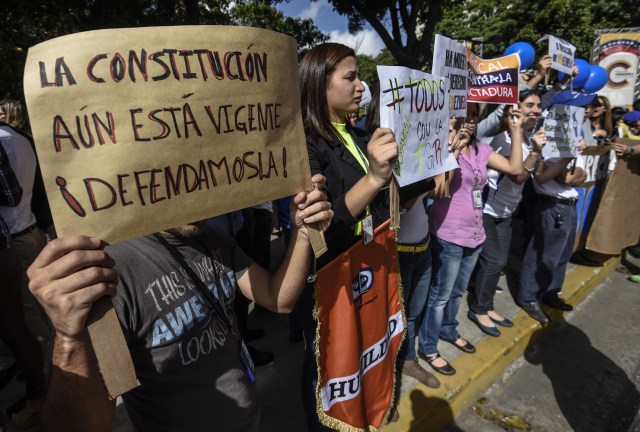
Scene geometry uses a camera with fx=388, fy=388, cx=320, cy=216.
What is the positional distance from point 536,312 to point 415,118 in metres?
2.81

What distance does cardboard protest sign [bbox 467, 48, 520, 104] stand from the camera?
2727 mm

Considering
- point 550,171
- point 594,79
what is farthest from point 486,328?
point 594,79

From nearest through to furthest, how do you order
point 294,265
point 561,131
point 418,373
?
point 294,265
point 418,373
point 561,131

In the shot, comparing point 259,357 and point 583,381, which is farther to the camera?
point 583,381

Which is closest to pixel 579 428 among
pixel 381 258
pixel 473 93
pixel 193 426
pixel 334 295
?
pixel 381 258

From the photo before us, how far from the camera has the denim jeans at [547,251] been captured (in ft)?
11.7

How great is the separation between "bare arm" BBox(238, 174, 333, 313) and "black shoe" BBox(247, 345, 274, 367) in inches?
58.8

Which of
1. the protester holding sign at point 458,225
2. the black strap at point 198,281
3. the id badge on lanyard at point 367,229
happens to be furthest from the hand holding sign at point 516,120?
the black strap at point 198,281

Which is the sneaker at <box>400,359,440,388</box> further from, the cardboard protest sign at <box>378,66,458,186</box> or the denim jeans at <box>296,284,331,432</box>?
the cardboard protest sign at <box>378,66,458,186</box>

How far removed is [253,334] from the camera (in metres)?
3.14

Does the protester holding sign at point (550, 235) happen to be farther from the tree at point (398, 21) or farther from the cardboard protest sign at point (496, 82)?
the tree at point (398, 21)

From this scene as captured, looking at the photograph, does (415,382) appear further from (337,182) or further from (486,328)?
(337,182)

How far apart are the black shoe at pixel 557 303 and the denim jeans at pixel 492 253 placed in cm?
95

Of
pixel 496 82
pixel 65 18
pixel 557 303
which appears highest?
pixel 65 18
